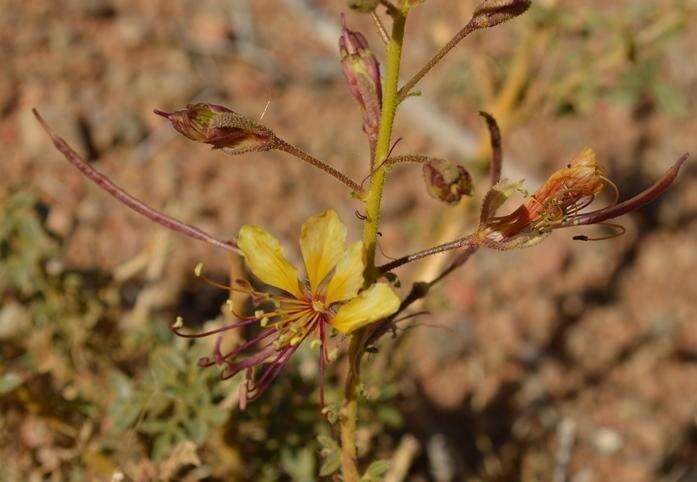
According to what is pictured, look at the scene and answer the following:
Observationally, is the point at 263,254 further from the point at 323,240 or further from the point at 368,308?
the point at 368,308

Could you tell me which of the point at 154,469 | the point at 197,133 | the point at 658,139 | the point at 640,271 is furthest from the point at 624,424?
the point at 197,133

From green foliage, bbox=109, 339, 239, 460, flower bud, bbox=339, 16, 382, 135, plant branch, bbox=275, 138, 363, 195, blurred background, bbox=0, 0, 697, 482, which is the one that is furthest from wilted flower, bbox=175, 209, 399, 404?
blurred background, bbox=0, 0, 697, 482

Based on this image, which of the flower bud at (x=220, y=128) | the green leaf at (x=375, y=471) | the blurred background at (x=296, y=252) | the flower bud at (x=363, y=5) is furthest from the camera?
the blurred background at (x=296, y=252)

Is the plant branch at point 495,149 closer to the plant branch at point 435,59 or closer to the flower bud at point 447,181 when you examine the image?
the plant branch at point 435,59

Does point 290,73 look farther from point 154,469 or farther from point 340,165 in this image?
point 154,469

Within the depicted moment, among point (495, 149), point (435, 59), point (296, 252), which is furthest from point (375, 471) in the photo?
point (296, 252)

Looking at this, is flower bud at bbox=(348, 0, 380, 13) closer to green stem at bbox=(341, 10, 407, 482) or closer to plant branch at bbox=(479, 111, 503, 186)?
green stem at bbox=(341, 10, 407, 482)

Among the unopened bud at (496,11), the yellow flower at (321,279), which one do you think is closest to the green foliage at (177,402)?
the yellow flower at (321,279)
